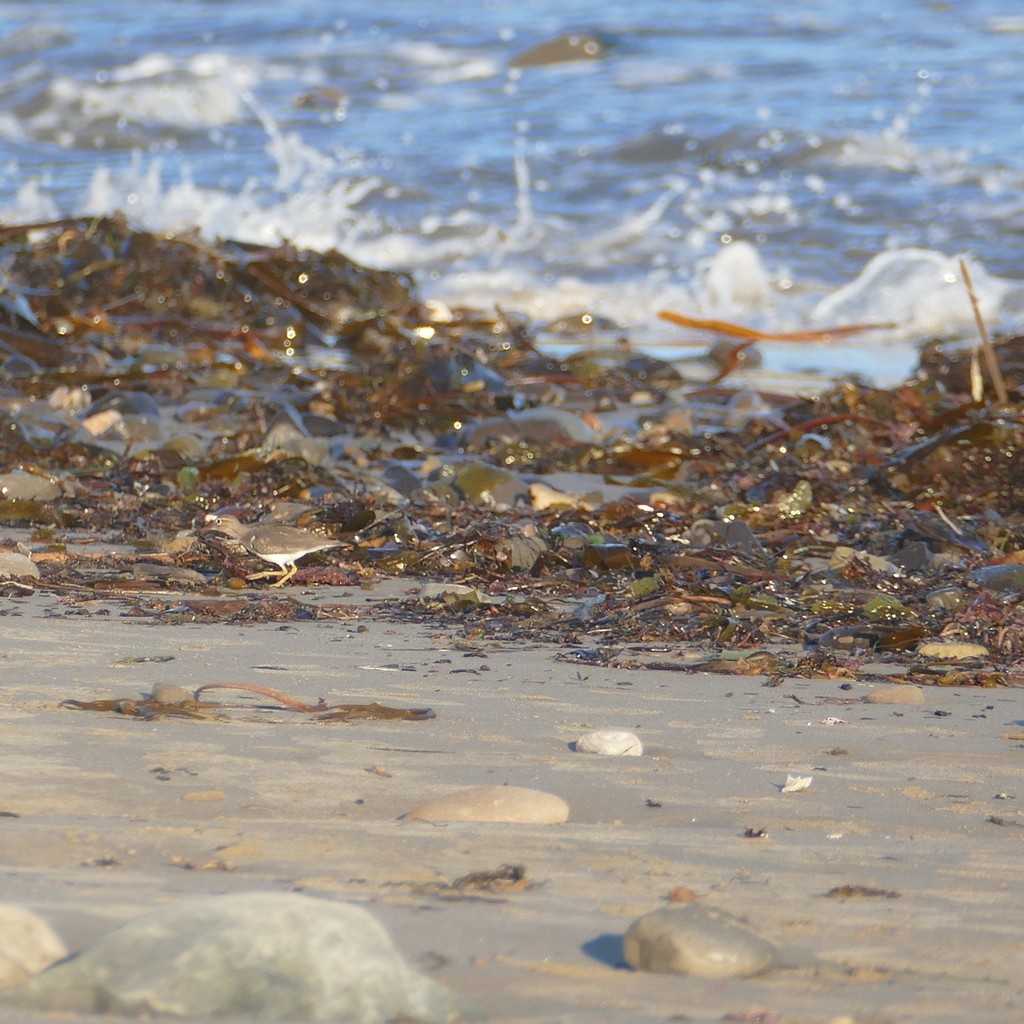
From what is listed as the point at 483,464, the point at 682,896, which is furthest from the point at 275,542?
the point at 682,896

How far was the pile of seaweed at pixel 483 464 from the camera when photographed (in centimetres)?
300

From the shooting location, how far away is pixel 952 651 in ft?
8.86

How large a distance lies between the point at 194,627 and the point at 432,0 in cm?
1657

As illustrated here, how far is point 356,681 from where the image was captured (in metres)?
2.40

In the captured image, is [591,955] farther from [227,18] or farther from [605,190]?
[227,18]

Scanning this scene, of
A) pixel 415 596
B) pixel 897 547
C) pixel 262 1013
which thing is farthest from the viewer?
pixel 897 547

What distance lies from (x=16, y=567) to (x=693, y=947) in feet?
6.94

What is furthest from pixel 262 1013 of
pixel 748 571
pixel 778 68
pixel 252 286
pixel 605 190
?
pixel 778 68

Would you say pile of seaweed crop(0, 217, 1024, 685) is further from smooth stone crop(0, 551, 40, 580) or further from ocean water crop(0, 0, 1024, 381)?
ocean water crop(0, 0, 1024, 381)

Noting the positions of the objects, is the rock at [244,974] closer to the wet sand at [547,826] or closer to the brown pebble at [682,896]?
the wet sand at [547,826]

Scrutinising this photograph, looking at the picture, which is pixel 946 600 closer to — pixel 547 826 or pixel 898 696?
pixel 898 696

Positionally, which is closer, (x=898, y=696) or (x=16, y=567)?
(x=898, y=696)

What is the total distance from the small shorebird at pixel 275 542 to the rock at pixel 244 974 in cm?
189

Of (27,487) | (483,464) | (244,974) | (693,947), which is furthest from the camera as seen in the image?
(483,464)
